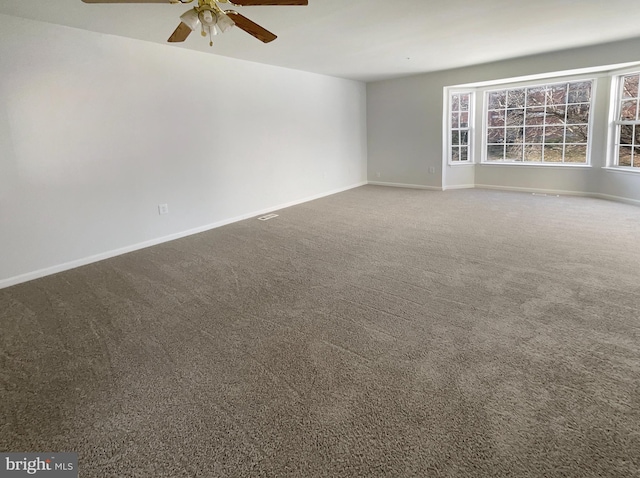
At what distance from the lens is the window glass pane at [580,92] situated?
6.19 m

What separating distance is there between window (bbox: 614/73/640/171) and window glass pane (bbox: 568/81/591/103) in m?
0.44

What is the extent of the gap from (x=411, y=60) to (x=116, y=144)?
4243 millimetres

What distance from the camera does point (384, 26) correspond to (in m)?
3.89

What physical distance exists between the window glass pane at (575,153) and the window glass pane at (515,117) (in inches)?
36.4

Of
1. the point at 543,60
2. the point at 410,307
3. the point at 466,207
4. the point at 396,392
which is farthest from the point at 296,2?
the point at 543,60

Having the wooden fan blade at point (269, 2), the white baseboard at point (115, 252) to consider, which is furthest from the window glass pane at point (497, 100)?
the wooden fan blade at point (269, 2)

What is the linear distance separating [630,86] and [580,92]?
2.27ft

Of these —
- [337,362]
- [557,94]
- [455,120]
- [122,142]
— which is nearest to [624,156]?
[557,94]

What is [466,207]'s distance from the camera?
5.89m

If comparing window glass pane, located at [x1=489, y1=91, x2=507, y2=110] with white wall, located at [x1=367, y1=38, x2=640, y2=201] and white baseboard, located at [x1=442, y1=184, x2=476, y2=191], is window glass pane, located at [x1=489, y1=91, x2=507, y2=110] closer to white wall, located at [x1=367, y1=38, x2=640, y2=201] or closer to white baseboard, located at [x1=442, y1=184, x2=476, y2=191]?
white wall, located at [x1=367, y1=38, x2=640, y2=201]

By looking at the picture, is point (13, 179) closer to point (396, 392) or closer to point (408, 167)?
point (396, 392)

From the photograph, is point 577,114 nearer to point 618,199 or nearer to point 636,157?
point 636,157

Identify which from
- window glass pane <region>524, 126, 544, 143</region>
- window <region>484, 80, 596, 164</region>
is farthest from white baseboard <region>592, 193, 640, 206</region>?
window glass pane <region>524, 126, 544, 143</region>

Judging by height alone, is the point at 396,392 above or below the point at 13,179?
below
